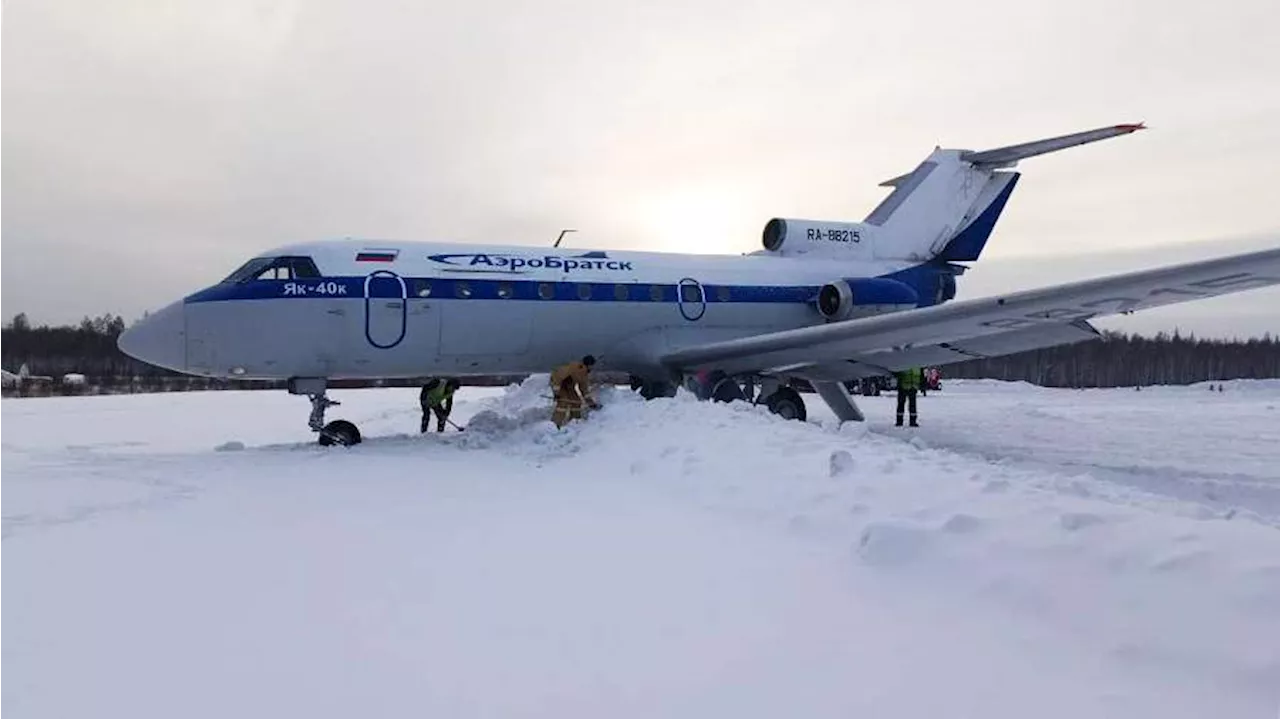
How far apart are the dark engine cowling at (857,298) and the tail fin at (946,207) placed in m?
1.66

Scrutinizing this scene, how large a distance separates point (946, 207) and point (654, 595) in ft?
50.8

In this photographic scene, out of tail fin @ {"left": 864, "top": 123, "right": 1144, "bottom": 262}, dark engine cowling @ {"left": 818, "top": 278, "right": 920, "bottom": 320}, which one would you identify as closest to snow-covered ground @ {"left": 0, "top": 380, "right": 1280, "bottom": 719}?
dark engine cowling @ {"left": 818, "top": 278, "right": 920, "bottom": 320}

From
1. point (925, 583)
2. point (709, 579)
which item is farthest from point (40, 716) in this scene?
point (925, 583)

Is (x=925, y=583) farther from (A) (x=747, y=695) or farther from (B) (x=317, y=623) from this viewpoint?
(B) (x=317, y=623)

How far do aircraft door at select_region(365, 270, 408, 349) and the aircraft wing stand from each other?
4.29 meters

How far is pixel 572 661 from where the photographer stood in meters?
3.16

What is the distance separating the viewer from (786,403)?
1487 cm

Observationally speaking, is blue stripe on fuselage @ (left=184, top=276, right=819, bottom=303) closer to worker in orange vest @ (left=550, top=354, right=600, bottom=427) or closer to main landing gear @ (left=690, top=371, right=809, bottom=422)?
main landing gear @ (left=690, top=371, right=809, bottom=422)

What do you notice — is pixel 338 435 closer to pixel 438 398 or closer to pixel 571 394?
pixel 438 398

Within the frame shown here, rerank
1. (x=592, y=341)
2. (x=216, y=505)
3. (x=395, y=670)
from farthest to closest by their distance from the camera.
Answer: (x=592, y=341) < (x=216, y=505) < (x=395, y=670)

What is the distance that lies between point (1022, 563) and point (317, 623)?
9.73 feet

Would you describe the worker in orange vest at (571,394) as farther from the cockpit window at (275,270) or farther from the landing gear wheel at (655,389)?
the cockpit window at (275,270)

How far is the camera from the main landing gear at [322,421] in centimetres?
1124

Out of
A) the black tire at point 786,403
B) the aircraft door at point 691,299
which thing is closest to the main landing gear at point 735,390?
the black tire at point 786,403
